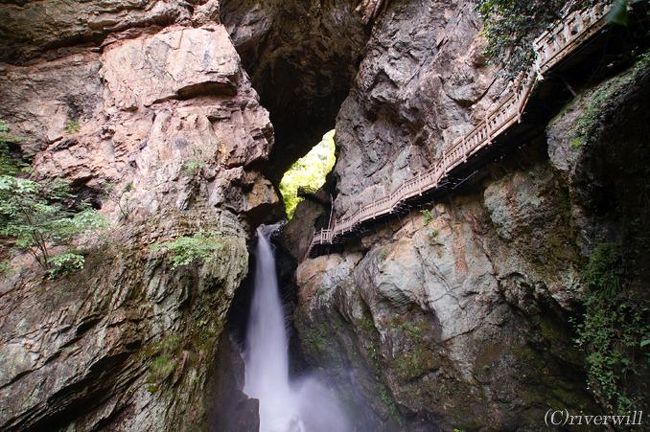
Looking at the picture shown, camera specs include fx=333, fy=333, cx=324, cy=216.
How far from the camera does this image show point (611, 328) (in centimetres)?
593

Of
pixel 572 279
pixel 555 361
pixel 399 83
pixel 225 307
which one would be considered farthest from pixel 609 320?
pixel 399 83

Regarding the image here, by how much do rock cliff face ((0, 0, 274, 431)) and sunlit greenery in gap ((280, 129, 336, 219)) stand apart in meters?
16.9

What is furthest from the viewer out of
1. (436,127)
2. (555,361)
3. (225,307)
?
(436,127)

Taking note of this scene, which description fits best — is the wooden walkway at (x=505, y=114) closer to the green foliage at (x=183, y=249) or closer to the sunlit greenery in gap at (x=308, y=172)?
the green foliage at (x=183, y=249)

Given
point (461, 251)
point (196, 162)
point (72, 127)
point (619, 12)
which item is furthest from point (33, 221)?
point (461, 251)

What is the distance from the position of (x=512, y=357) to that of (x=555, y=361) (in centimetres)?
103

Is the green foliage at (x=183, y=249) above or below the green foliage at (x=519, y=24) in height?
below

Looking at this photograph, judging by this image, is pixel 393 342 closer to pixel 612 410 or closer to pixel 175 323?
pixel 612 410

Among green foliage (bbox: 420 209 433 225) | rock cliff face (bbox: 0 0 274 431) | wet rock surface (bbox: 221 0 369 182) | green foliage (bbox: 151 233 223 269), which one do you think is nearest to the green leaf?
green foliage (bbox: 151 233 223 269)

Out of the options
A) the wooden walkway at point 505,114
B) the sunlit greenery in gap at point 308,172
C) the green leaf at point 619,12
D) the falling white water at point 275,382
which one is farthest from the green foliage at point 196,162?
the sunlit greenery in gap at point 308,172

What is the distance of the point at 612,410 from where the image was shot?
582 centimetres

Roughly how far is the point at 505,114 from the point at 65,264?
1053 centimetres

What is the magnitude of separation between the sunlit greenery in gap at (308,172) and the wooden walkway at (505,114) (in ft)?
49.1

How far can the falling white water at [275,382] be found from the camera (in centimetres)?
1532
